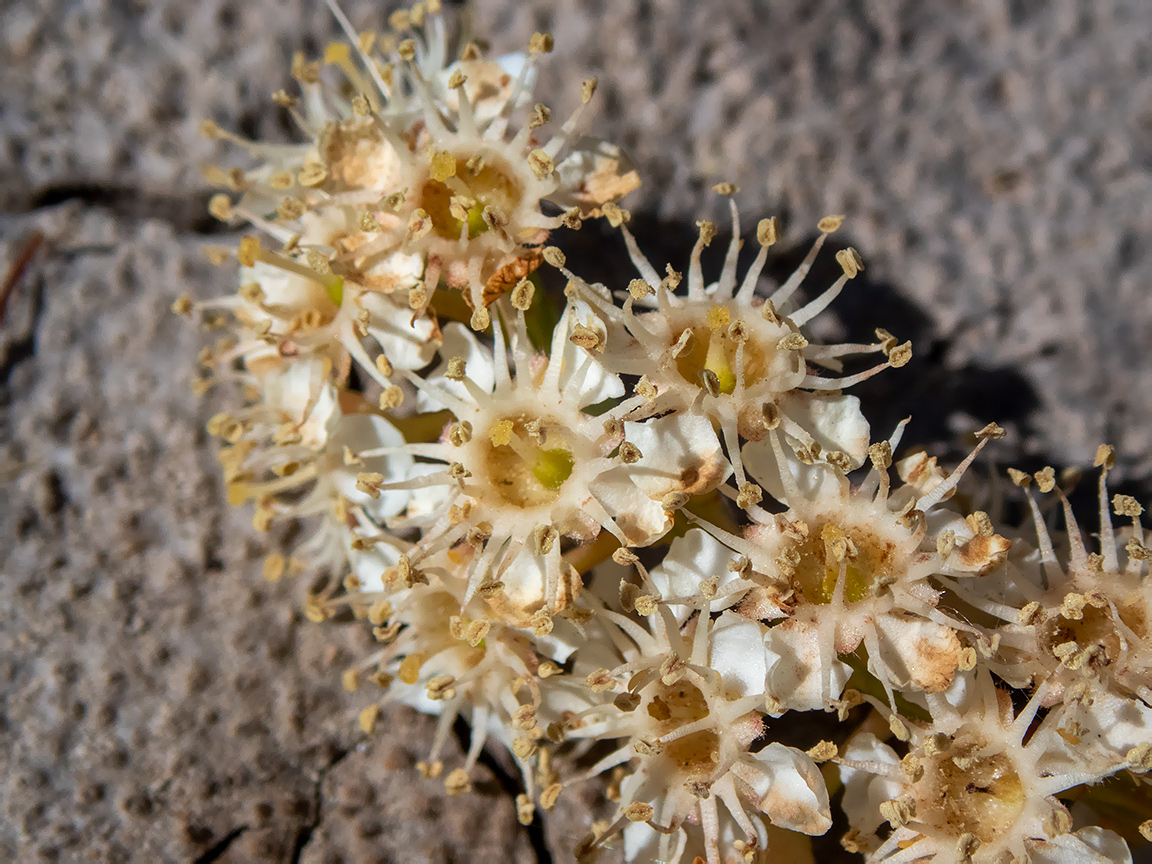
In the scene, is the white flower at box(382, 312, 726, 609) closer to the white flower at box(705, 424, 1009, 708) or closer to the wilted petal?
the white flower at box(705, 424, 1009, 708)

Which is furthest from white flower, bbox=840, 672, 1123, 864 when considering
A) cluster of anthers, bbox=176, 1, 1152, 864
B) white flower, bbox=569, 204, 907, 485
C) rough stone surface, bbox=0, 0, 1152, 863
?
rough stone surface, bbox=0, 0, 1152, 863

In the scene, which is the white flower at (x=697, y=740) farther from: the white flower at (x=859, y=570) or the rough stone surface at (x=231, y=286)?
the rough stone surface at (x=231, y=286)

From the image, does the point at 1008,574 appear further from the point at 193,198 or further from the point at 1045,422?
the point at 193,198

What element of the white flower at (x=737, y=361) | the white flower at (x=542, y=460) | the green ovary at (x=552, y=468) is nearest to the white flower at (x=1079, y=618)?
the white flower at (x=737, y=361)

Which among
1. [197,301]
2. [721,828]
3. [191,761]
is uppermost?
[197,301]

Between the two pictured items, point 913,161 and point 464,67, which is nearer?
point 464,67

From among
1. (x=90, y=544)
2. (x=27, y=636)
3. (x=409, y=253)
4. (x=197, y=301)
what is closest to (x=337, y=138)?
(x=409, y=253)
